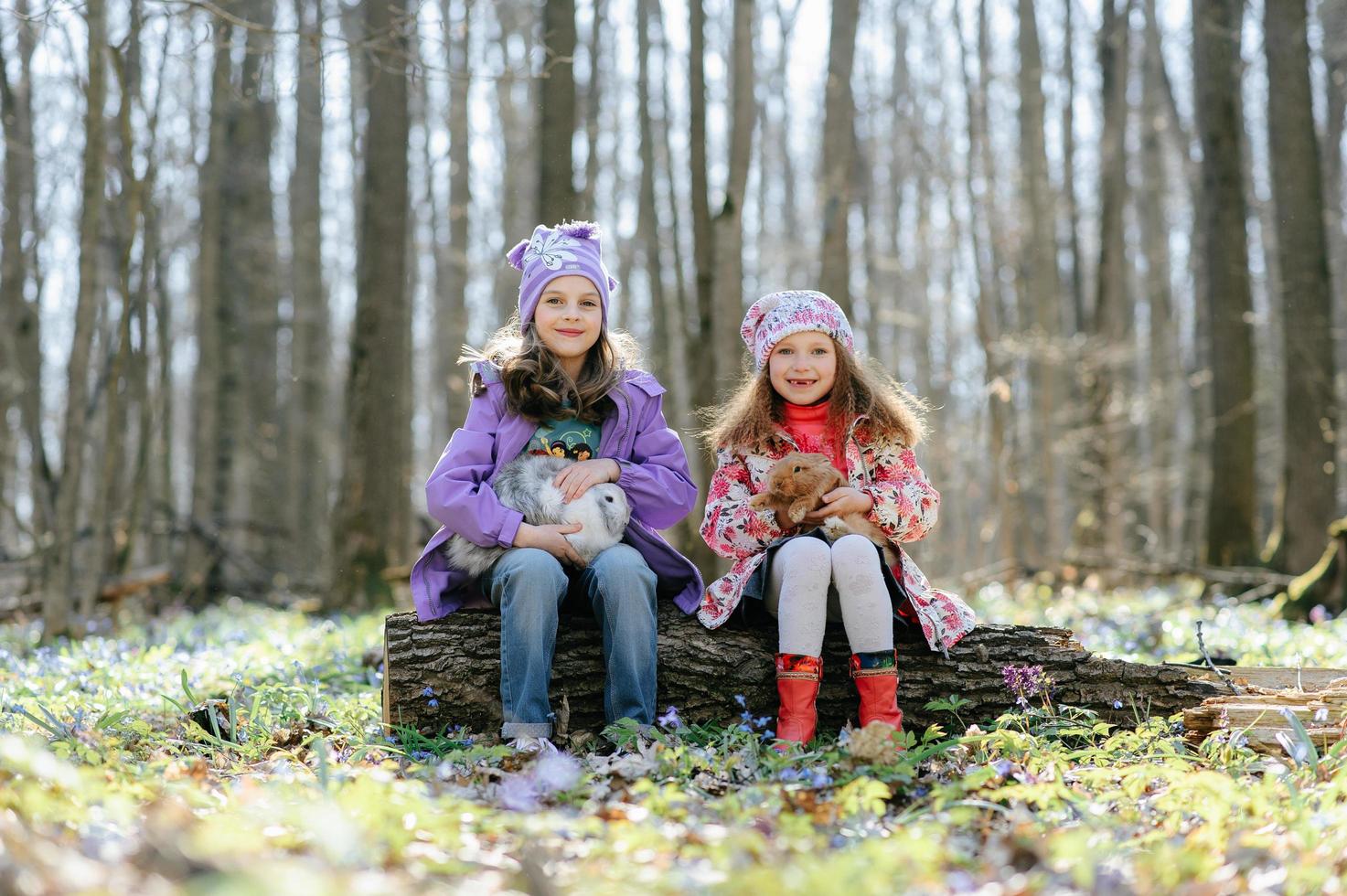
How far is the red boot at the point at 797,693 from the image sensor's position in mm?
3725

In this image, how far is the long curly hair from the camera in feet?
13.9

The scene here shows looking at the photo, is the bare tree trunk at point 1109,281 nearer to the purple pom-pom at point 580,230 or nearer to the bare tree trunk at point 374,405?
the bare tree trunk at point 374,405

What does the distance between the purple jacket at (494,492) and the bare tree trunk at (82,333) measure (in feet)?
10.7

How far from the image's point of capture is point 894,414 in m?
4.22

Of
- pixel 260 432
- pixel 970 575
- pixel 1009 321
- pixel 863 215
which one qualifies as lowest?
pixel 970 575

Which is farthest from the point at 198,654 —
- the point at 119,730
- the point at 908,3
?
the point at 908,3

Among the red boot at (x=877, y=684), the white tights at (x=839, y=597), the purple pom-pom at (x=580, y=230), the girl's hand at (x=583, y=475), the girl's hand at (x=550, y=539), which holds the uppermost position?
the purple pom-pom at (x=580, y=230)

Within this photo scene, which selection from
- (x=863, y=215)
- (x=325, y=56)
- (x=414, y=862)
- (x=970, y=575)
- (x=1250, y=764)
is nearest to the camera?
(x=414, y=862)

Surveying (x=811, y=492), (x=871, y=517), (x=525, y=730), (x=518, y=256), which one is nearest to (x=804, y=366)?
(x=811, y=492)

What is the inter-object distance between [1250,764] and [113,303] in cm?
1758

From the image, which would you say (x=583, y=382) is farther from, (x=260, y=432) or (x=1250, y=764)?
(x=260, y=432)

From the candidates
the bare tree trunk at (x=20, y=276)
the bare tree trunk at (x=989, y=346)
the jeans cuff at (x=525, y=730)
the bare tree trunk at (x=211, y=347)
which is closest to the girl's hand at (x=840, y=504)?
the jeans cuff at (x=525, y=730)

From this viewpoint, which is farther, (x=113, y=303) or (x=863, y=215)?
(x=863, y=215)

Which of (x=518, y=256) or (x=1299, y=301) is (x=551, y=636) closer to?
(x=518, y=256)
